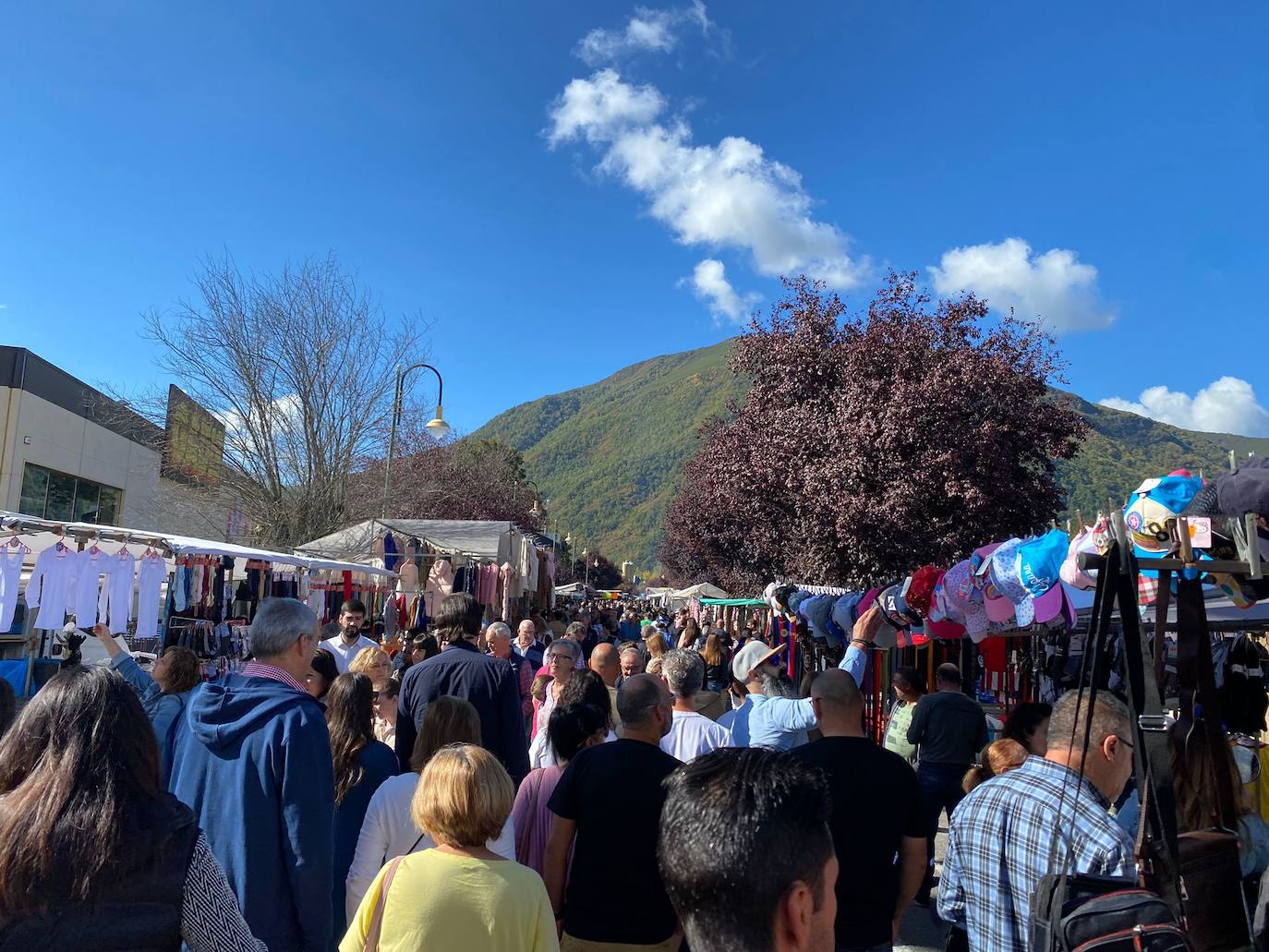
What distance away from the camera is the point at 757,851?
1.56 metres

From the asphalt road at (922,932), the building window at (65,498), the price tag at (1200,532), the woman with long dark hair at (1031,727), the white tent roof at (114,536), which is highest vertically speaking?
the building window at (65,498)

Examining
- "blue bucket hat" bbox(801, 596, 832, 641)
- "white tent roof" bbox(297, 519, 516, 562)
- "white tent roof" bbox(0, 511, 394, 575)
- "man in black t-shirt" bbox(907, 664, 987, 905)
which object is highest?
"white tent roof" bbox(297, 519, 516, 562)

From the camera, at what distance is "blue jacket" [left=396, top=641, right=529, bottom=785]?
16.8 feet

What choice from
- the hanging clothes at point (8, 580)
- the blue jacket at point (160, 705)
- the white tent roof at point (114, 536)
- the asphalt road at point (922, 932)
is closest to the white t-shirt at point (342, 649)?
the white tent roof at point (114, 536)

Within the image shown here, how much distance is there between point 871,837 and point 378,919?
1.94 m

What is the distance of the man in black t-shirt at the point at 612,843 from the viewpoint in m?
3.33

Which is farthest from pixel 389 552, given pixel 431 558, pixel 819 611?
pixel 819 611

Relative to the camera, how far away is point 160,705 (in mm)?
4660

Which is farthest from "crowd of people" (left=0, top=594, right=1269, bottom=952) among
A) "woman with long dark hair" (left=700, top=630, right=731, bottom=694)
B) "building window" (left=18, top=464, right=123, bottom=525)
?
"building window" (left=18, top=464, right=123, bottom=525)

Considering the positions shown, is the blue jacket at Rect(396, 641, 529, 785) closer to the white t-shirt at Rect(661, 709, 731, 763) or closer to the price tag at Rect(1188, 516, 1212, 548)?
the white t-shirt at Rect(661, 709, 731, 763)

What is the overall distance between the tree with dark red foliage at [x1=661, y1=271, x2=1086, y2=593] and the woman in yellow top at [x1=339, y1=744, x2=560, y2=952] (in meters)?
10.6

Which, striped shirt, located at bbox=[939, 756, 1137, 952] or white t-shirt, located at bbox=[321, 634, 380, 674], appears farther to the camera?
white t-shirt, located at bbox=[321, 634, 380, 674]

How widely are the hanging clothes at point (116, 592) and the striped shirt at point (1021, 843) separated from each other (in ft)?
24.8

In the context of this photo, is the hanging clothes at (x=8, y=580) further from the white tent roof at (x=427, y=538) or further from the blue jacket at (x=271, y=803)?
the blue jacket at (x=271, y=803)
